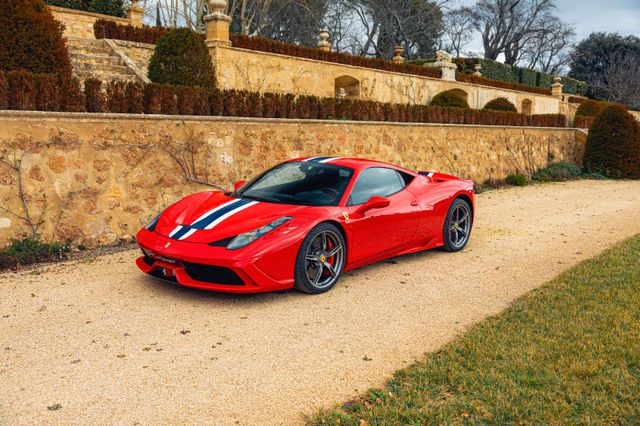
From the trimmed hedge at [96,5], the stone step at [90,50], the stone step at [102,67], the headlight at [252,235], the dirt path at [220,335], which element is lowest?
the dirt path at [220,335]

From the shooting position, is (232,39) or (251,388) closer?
(251,388)

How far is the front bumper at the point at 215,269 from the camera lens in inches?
194

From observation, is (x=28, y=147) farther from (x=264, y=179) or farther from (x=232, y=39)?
(x=232, y=39)

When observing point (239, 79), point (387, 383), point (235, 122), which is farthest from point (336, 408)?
point (239, 79)

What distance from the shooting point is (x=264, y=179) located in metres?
6.57

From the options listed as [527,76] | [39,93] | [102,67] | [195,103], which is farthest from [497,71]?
[39,93]

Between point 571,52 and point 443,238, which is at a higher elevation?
point 571,52

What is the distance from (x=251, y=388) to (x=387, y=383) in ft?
2.70

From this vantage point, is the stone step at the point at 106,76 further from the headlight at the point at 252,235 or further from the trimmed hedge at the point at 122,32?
the headlight at the point at 252,235

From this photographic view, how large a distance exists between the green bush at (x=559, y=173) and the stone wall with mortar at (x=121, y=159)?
8346 mm

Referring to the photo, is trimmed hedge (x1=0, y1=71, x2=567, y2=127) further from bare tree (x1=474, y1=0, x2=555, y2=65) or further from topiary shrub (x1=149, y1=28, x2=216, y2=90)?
bare tree (x1=474, y1=0, x2=555, y2=65)

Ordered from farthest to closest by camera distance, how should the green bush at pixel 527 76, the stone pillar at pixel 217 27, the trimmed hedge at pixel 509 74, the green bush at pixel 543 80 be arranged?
the green bush at pixel 543 80 < the green bush at pixel 527 76 < the trimmed hedge at pixel 509 74 < the stone pillar at pixel 217 27

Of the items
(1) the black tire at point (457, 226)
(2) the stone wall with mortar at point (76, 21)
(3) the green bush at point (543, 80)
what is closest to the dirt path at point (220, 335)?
(1) the black tire at point (457, 226)

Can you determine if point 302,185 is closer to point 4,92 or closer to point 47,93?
point 47,93
